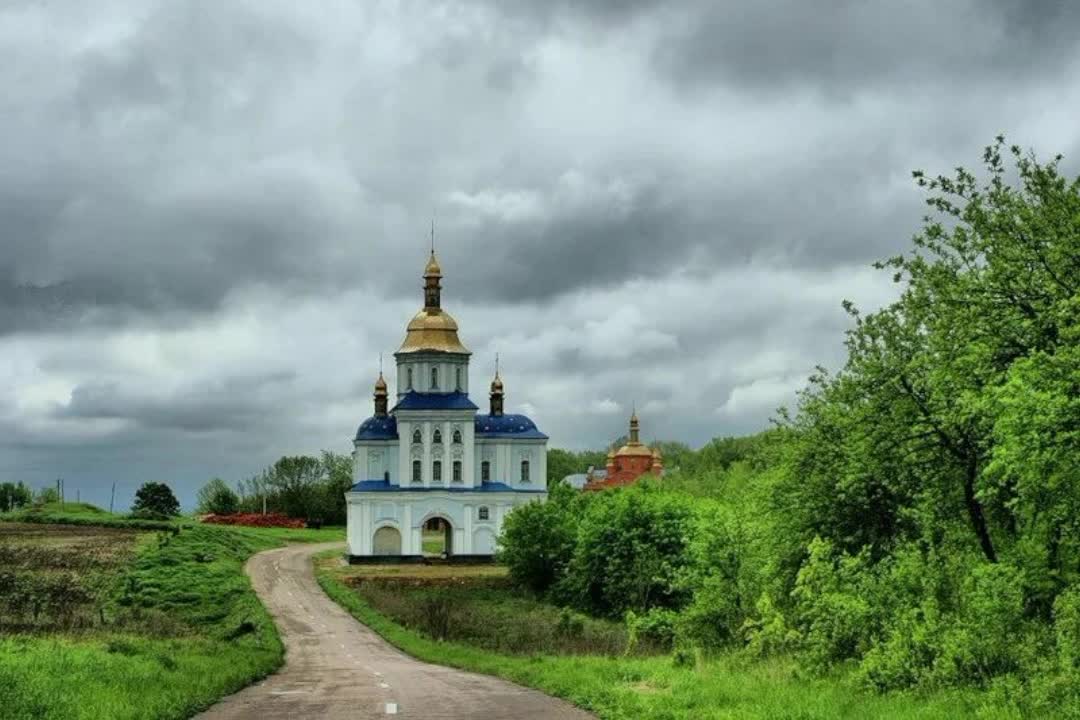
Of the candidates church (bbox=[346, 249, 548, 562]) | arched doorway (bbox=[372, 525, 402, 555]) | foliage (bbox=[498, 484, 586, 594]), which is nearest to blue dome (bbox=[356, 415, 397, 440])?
church (bbox=[346, 249, 548, 562])

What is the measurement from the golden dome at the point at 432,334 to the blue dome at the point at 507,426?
18.6 feet

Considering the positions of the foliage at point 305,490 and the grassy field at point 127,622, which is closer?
the grassy field at point 127,622

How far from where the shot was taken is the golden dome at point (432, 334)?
3819 inches

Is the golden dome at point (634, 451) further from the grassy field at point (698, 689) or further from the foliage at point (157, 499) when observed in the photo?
the grassy field at point (698, 689)

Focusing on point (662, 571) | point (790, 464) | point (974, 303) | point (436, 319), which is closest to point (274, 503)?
point (436, 319)

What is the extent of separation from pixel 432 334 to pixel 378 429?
8028 mm

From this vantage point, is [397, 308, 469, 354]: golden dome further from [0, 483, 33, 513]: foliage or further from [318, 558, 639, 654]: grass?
[0, 483, 33, 513]: foliage

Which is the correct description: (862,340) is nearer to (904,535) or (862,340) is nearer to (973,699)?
(904,535)

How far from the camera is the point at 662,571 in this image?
63500 mm

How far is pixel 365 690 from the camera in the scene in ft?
84.3

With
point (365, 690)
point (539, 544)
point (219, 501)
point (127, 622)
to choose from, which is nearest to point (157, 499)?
point (219, 501)

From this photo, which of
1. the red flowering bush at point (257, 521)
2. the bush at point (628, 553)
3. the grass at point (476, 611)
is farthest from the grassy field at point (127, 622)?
the red flowering bush at point (257, 521)

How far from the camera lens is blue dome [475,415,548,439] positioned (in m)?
98.0

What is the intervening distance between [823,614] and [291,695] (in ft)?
33.0
